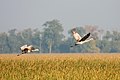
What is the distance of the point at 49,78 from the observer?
55.5 ft

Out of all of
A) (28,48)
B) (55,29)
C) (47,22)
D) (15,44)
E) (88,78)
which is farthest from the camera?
(47,22)

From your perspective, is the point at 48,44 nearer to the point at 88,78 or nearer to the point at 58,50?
the point at 58,50

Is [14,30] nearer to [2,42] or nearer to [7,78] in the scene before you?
[2,42]

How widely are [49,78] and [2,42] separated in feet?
295

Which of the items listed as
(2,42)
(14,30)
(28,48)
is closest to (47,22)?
(14,30)

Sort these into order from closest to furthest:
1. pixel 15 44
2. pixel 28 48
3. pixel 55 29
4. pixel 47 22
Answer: pixel 28 48 < pixel 15 44 < pixel 55 29 < pixel 47 22

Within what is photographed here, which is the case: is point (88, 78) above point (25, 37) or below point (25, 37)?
below

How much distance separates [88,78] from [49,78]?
1.56 metres

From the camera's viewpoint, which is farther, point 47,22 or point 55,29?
point 47,22

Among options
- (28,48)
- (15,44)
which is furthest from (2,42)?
(28,48)

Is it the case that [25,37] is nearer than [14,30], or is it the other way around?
[25,37]

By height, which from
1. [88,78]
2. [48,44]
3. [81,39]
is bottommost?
[88,78]

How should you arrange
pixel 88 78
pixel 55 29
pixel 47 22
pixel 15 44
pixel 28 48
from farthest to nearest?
pixel 47 22 < pixel 55 29 < pixel 15 44 < pixel 28 48 < pixel 88 78

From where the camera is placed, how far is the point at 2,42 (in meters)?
106
